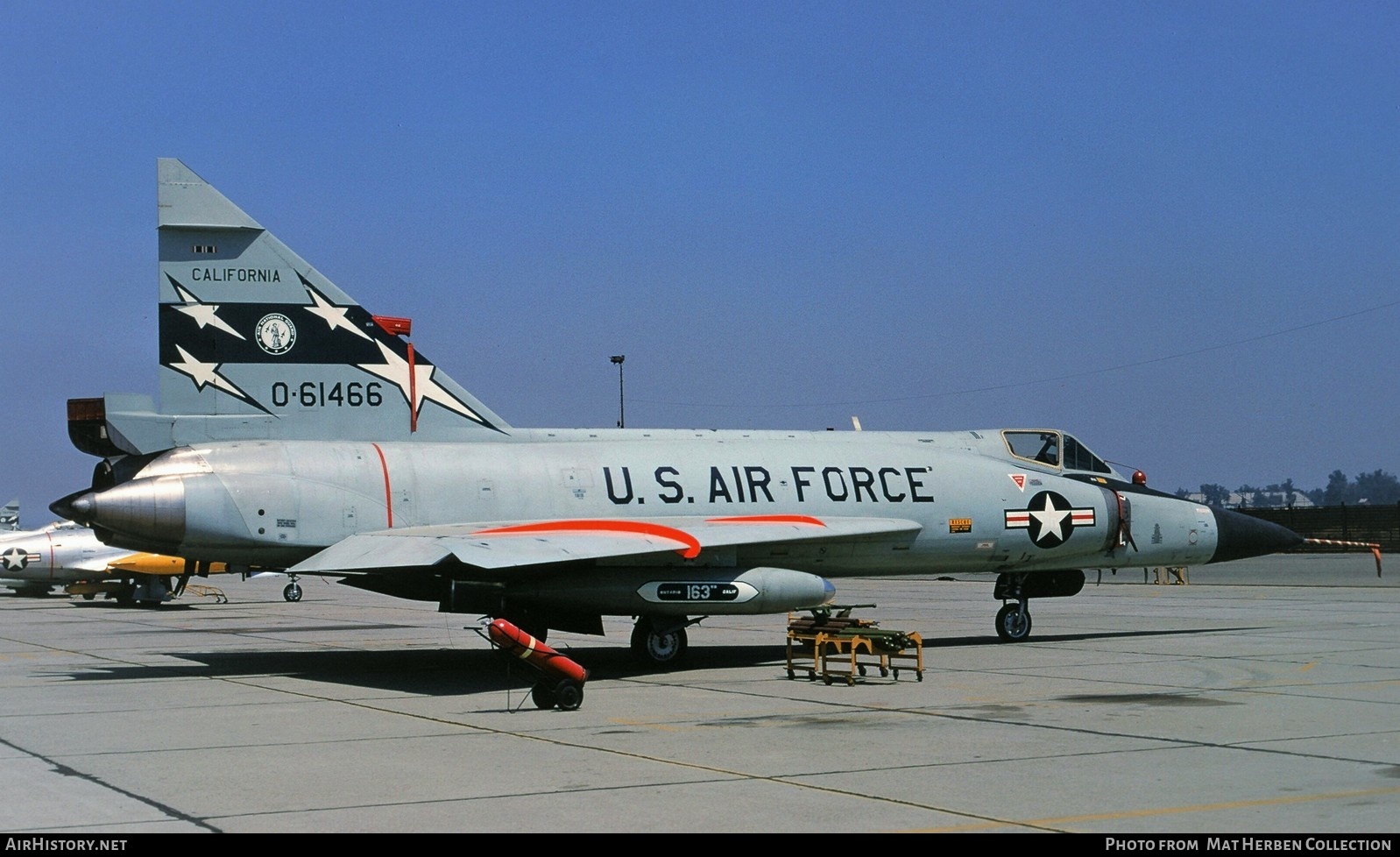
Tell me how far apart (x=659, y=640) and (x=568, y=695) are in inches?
177

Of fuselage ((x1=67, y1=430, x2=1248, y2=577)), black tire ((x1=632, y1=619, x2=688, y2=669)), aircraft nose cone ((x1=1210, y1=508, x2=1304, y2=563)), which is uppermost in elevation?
fuselage ((x1=67, y1=430, x2=1248, y2=577))

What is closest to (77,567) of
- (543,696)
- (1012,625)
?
(1012,625)

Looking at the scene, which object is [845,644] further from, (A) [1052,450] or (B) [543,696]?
(A) [1052,450]

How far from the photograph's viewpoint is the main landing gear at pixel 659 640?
17344mm

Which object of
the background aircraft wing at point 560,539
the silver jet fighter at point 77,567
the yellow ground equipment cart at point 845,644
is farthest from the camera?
the silver jet fighter at point 77,567

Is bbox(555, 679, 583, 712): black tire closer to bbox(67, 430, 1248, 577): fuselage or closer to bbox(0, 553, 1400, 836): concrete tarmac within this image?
bbox(0, 553, 1400, 836): concrete tarmac

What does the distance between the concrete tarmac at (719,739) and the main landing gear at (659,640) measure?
0.37 meters

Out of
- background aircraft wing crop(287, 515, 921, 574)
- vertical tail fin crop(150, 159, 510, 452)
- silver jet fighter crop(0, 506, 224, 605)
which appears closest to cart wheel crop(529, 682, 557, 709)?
background aircraft wing crop(287, 515, 921, 574)

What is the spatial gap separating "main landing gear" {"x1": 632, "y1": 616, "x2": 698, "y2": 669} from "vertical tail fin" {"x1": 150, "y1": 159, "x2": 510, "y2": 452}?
11.9 ft

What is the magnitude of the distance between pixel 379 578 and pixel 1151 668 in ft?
29.9

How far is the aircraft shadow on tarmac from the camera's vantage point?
15.7 metres

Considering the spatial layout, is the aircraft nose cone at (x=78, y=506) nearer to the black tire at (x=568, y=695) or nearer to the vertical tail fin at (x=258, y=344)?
the vertical tail fin at (x=258, y=344)

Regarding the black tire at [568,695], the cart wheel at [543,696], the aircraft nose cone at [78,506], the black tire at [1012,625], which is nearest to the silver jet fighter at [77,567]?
the aircraft nose cone at [78,506]

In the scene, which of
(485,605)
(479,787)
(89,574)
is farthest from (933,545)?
(89,574)
